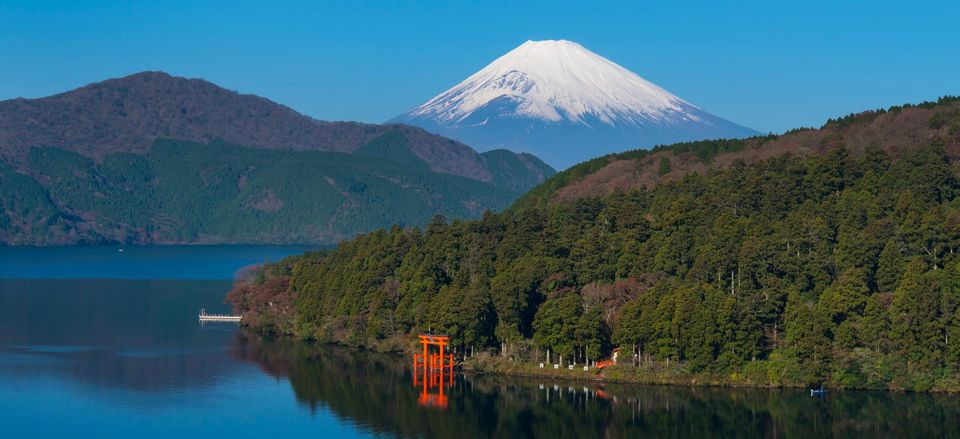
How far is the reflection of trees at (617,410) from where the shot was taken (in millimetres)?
45500

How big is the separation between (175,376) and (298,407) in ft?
29.5

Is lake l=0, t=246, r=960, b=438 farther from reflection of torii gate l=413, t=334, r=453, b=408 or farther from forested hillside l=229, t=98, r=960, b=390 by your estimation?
forested hillside l=229, t=98, r=960, b=390

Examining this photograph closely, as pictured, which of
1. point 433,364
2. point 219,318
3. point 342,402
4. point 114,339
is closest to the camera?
point 342,402

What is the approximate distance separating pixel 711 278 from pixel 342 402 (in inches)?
677

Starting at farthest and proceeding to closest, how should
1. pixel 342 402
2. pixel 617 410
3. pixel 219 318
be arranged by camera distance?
1. pixel 219 318
2. pixel 342 402
3. pixel 617 410

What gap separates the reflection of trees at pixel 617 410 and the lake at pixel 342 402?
0.05 meters

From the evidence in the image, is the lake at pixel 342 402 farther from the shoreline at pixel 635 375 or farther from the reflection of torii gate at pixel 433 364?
the shoreline at pixel 635 375

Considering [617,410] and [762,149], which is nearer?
[617,410]

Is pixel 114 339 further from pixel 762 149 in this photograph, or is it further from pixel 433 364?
pixel 762 149

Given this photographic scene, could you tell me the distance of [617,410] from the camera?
159ft

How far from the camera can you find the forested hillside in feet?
169

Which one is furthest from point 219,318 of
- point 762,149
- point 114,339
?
point 762,149

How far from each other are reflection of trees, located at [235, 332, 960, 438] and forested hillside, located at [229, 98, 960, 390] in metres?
1.80

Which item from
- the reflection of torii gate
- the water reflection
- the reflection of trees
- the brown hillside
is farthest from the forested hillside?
the water reflection
